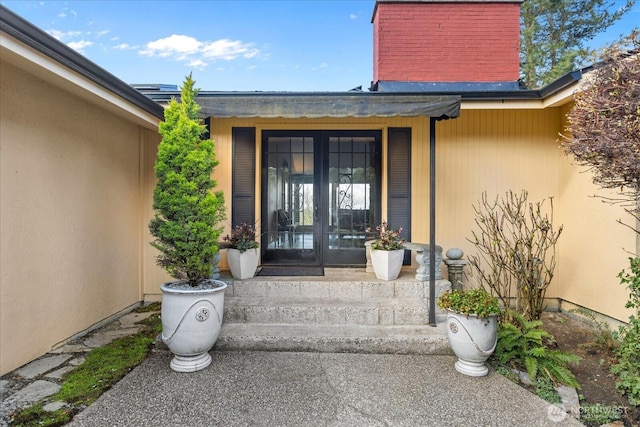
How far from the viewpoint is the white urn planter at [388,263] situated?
13.3 feet

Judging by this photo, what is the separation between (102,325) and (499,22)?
843 cm

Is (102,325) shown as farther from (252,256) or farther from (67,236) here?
(252,256)

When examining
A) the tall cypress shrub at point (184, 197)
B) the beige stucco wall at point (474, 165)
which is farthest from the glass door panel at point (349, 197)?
the tall cypress shrub at point (184, 197)

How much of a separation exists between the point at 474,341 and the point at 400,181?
8.45ft

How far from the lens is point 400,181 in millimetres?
4930

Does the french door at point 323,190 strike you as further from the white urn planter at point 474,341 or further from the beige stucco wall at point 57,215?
the white urn planter at point 474,341

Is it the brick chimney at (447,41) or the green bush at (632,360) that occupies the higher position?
the brick chimney at (447,41)

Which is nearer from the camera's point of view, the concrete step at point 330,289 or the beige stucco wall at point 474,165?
the concrete step at point 330,289

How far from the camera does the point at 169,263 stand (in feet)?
10.5

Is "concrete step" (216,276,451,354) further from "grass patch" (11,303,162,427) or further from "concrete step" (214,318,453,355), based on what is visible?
"grass patch" (11,303,162,427)

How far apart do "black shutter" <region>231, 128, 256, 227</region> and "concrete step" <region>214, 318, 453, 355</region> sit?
1970 mm

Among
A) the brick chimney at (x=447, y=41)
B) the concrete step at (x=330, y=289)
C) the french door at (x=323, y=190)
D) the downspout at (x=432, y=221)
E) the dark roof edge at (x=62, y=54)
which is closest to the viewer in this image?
the dark roof edge at (x=62, y=54)

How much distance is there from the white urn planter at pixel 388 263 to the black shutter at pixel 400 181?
871 millimetres

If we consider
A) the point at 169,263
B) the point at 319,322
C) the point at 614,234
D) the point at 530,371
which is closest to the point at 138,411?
the point at 169,263
